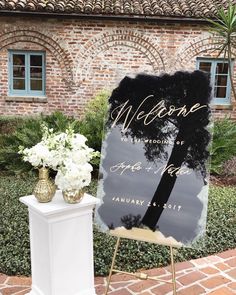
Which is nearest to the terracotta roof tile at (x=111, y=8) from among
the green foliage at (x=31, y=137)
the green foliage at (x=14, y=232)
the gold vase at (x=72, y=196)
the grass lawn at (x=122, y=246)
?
the green foliage at (x=31, y=137)

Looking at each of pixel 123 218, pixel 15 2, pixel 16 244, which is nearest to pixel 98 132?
pixel 16 244

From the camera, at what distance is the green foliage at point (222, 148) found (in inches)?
282

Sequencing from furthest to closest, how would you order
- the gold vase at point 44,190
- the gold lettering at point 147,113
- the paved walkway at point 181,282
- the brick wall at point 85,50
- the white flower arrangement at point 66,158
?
the brick wall at point 85,50 < the paved walkway at point 181,282 < the gold lettering at point 147,113 < the gold vase at point 44,190 < the white flower arrangement at point 66,158

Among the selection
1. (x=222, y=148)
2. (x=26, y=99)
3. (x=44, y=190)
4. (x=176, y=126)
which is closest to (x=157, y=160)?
(x=176, y=126)

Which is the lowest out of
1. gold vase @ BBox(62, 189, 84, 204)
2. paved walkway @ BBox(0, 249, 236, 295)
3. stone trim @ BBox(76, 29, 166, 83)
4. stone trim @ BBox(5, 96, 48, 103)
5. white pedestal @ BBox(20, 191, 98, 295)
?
paved walkway @ BBox(0, 249, 236, 295)

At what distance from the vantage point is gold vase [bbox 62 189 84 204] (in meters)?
2.95

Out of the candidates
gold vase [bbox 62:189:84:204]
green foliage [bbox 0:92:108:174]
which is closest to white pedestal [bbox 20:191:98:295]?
gold vase [bbox 62:189:84:204]

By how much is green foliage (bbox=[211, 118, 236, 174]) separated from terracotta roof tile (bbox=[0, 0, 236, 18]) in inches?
136

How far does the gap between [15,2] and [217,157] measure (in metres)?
6.21

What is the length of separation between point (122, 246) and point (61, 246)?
4.25 feet

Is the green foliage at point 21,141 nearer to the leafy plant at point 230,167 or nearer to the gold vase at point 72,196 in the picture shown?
the leafy plant at point 230,167

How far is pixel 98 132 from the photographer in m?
7.08

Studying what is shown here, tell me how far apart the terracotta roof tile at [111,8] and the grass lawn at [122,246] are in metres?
5.77

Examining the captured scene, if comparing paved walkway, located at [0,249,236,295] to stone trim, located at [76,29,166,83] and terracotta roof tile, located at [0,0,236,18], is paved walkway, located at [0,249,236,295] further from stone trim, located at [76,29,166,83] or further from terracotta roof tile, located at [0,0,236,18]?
terracotta roof tile, located at [0,0,236,18]
